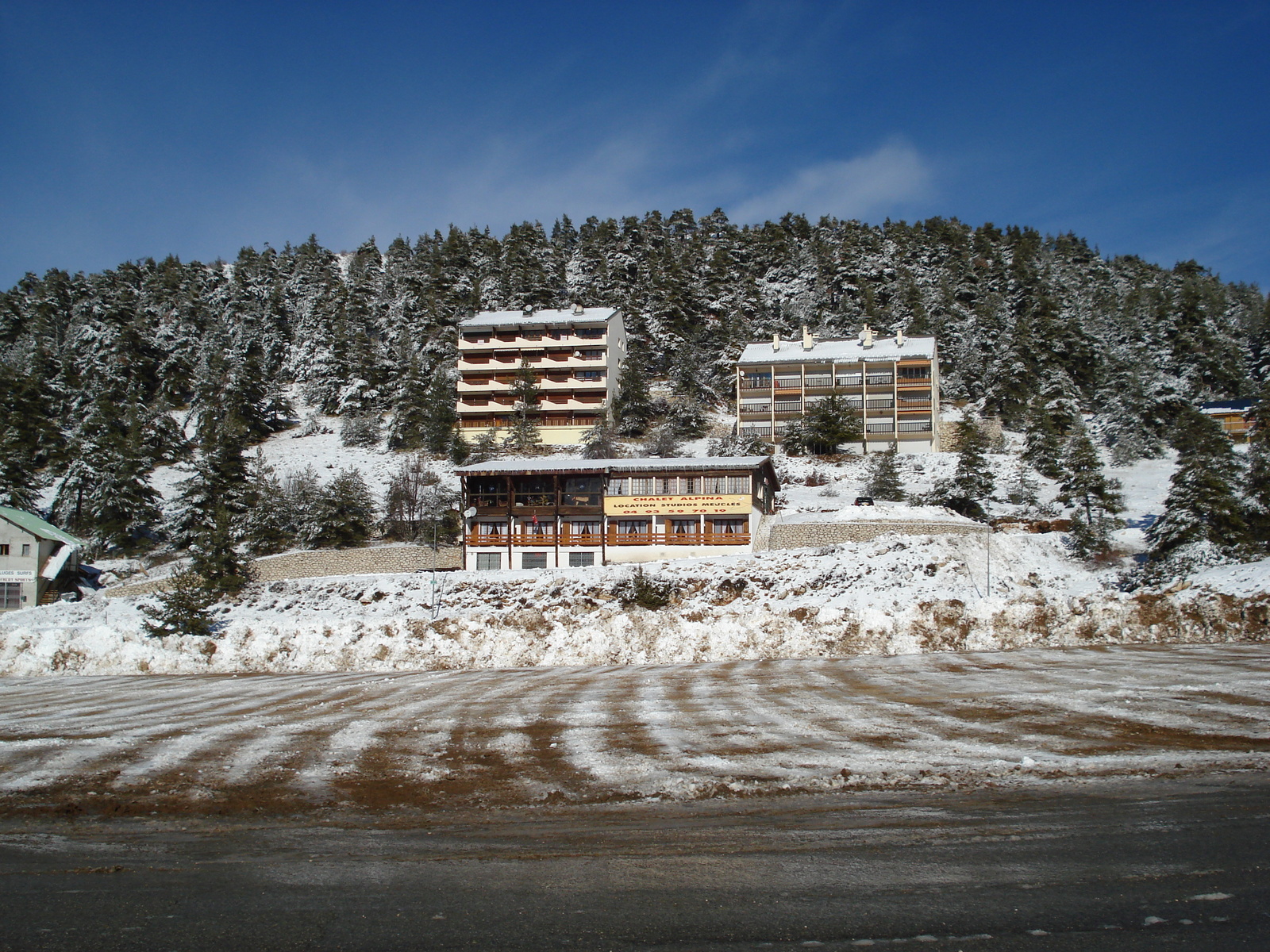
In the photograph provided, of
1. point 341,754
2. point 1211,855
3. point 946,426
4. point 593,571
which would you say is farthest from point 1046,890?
point 946,426

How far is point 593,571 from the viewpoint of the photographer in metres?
40.5

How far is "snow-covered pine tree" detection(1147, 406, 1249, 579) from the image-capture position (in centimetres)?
3434

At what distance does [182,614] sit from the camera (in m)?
33.6

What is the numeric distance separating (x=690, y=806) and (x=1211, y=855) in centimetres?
570

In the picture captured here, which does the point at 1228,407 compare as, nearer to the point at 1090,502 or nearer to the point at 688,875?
the point at 1090,502

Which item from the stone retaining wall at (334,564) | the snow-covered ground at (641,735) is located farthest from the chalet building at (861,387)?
the snow-covered ground at (641,735)

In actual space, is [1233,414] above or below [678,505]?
above

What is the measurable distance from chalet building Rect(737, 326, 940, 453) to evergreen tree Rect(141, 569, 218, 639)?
54.4 m

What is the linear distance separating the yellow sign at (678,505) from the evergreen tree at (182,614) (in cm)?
2302

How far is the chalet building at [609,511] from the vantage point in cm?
4762

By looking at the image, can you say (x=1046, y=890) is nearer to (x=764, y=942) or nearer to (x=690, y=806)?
(x=764, y=942)

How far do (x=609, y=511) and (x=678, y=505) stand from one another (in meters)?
Answer: 4.40

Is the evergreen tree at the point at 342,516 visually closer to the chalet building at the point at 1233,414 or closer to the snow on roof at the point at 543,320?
the snow on roof at the point at 543,320

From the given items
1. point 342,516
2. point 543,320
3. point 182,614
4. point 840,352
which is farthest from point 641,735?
point 543,320
